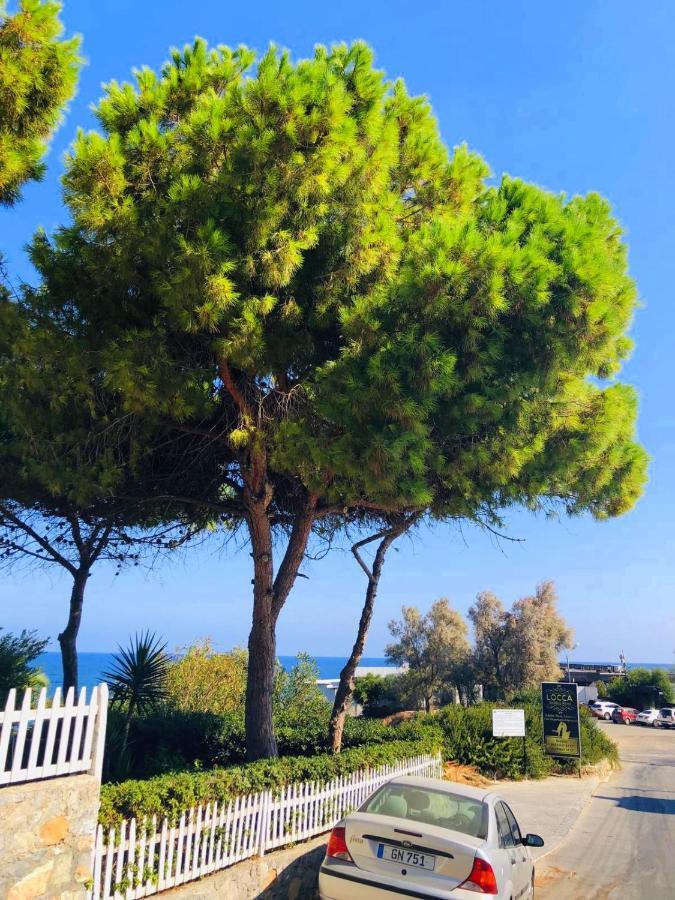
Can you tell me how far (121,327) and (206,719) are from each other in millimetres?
7350

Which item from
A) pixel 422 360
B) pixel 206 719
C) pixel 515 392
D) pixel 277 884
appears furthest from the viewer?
pixel 206 719

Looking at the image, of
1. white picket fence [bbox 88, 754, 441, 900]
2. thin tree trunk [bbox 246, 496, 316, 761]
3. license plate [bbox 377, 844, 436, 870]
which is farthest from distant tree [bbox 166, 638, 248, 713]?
license plate [bbox 377, 844, 436, 870]

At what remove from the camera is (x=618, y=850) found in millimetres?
9414

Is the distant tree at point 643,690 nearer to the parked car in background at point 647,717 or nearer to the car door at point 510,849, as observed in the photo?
the parked car in background at point 647,717

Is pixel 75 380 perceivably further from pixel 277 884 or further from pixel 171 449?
pixel 277 884

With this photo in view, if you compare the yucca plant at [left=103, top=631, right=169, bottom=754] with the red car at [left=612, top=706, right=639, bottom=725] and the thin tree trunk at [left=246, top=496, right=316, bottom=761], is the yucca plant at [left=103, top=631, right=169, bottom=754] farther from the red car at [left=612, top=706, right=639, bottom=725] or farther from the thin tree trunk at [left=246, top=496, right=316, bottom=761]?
the red car at [left=612, top=706, right=639, bottom=725]

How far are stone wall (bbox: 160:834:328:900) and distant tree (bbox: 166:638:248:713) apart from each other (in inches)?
487

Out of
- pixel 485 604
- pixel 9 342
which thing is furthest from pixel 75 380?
pixel 485 604

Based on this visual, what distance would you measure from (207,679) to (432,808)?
16.0 metres

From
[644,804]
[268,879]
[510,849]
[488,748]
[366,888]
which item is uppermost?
[510,849]

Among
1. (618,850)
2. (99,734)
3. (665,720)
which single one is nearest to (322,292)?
(99,734)

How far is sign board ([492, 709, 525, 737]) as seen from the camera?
14.8m

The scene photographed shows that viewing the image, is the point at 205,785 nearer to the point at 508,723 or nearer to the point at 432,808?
the point at 432,808

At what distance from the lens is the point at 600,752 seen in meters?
18.9
